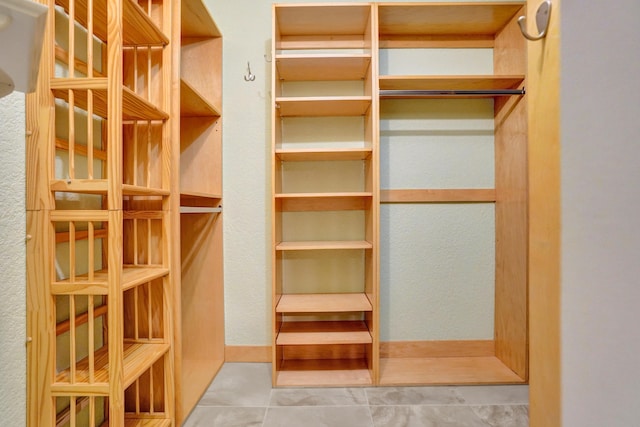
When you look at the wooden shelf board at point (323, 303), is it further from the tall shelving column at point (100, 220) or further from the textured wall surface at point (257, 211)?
the tall shelving column at point (100, 220)

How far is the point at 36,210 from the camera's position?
1.00 meters

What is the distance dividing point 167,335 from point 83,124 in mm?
950

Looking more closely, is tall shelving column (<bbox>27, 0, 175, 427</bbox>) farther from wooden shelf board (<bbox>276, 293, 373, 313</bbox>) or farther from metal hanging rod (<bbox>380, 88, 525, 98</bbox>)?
metal hanging rod (<bbox>380, 88, 525, 98</bbox>)

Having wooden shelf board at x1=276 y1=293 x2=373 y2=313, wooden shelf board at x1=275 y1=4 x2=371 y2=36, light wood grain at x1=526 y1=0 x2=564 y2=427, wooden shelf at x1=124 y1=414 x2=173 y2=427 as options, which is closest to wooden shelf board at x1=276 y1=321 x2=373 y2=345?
wooden shelf board at x1=276 y1=293 x2=373 y2=313

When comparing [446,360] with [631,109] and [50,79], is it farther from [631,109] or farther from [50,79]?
[50,79]

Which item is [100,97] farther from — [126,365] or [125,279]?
[126,365]

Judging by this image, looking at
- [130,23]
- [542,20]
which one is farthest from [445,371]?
[130,23]

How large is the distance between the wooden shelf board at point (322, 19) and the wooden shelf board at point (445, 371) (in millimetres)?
2096

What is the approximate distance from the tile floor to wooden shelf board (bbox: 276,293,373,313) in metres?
0.43

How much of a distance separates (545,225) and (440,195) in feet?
5.20

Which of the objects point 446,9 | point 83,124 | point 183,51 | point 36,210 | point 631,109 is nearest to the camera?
point 631,109

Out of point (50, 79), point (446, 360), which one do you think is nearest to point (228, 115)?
point (50, 79)

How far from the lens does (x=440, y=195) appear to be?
210 cm

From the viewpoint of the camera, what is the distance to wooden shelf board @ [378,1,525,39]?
182 centimetres
